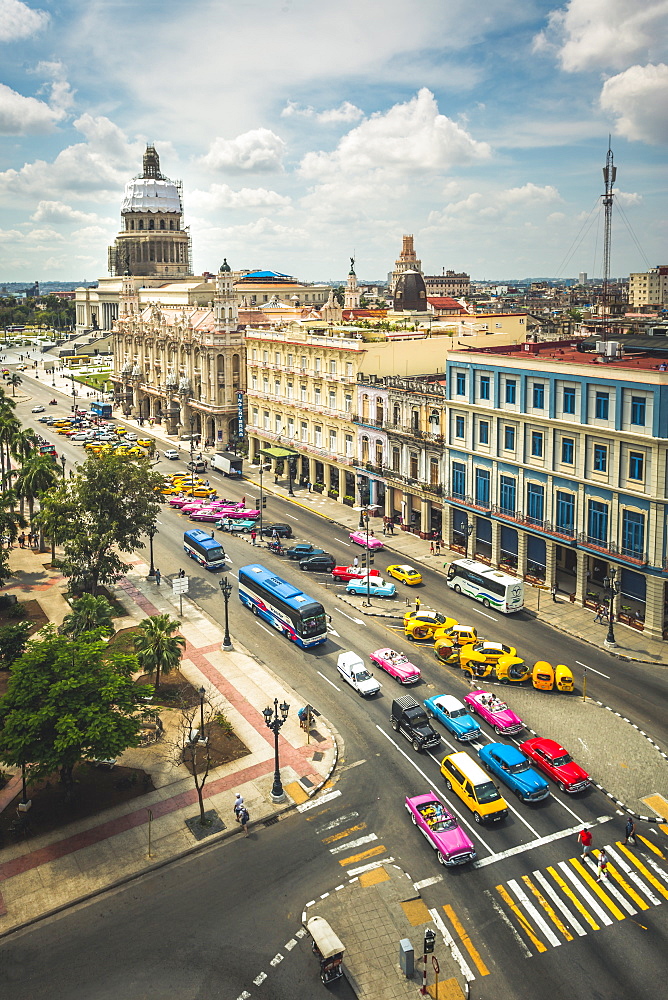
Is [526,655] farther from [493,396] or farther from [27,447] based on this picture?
[27,447]

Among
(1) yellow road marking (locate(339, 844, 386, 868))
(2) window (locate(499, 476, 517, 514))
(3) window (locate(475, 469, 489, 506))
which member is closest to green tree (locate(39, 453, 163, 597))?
(3) window (locate(475, 469, 489, 506))

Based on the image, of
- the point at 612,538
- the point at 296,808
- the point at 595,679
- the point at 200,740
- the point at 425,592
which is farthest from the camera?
the point at 425,592

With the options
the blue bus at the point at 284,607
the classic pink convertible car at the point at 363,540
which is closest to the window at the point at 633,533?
→ the blue bus at the point at 284,607

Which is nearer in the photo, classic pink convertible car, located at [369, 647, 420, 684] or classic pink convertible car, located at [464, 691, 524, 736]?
classic pink convertible car, located at [464, 691, 524, 736]

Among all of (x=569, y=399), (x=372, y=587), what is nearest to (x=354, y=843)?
(x=372, y=587)

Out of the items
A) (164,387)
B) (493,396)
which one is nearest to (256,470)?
(164,387)

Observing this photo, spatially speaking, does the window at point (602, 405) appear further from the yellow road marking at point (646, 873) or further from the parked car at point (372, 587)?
the yellow road marking at point (646, 873)

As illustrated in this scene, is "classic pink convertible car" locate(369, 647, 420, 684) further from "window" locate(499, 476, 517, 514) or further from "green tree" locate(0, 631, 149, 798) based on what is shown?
"window" locate(499, 476, 517, 514)
